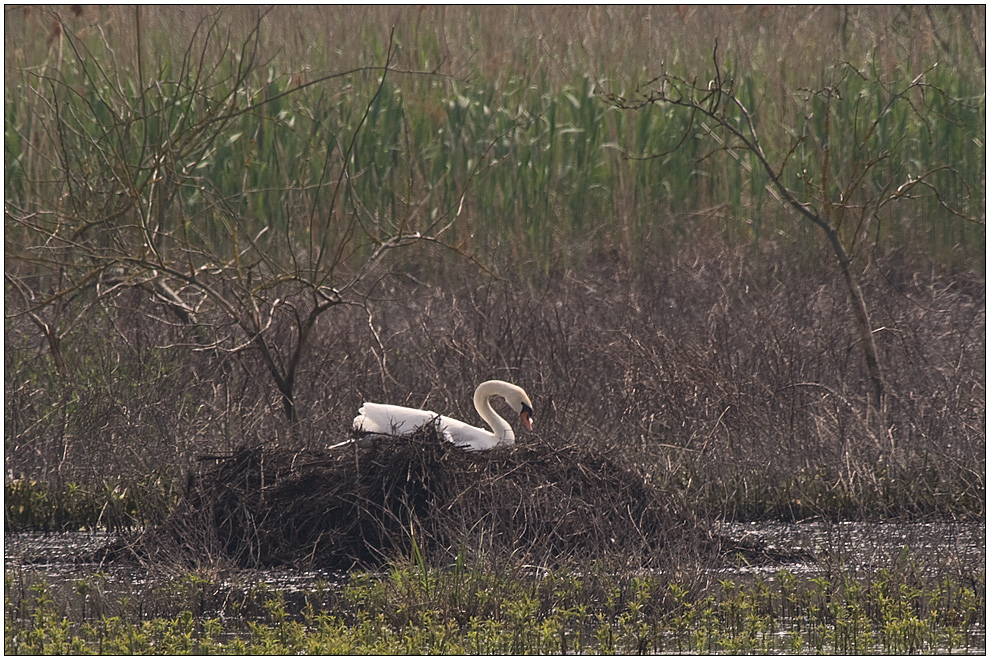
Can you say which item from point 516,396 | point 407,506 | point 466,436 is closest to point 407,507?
point 407,506

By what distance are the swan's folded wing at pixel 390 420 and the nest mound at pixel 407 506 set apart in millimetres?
120

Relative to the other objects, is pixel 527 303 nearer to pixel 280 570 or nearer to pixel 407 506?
pixel 407 506

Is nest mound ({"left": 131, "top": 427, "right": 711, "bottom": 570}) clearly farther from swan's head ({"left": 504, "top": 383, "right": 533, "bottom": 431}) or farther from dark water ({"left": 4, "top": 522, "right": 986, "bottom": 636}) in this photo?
swan's head ({"left": 504, "top": 383, "right": 533, "bottom": 431})

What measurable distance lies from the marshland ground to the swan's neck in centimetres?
31

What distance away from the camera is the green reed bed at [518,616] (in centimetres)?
536

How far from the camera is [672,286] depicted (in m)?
11.6

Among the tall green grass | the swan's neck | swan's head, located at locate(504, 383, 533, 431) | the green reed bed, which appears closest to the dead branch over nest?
the swan's neck

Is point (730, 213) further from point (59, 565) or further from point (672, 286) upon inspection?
point (59, 565)

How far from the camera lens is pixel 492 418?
25.0 feet

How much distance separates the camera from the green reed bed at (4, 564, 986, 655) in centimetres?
536

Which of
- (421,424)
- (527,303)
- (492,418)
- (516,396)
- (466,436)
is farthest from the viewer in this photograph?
(527,303)

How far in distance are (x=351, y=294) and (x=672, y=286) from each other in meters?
2.66

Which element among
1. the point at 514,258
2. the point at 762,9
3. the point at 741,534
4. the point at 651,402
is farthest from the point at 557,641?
the point at 762,9

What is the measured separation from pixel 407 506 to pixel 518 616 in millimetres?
1442
